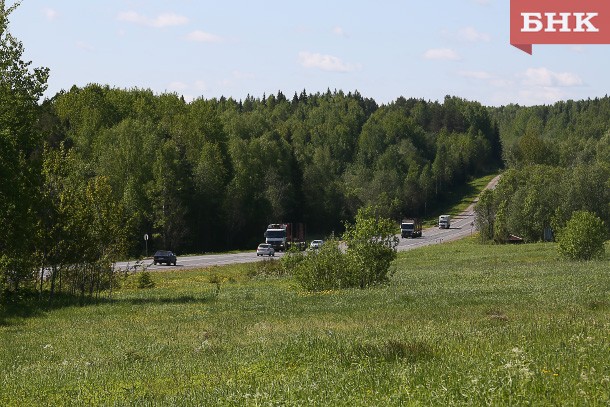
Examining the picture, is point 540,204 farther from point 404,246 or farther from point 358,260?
point 358,260

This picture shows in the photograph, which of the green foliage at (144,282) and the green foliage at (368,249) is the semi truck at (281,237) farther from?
the green foliage at (368,249)

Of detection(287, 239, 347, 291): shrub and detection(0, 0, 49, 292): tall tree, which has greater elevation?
detection(0, 0, 49, 292): tall tree

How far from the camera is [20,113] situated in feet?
107

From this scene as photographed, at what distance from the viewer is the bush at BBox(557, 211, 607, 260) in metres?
55.7

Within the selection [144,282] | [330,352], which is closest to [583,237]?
[144,282]

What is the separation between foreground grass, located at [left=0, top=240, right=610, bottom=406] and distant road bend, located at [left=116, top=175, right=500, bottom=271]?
20576mm

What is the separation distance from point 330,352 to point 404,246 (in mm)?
96408

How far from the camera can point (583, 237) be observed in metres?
56.3

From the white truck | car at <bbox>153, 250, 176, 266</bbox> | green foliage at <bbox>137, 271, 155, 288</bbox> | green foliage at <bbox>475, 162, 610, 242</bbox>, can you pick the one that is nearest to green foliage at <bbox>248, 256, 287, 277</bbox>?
green foliage at <bbox>137, 271, 155, 288</bbox>

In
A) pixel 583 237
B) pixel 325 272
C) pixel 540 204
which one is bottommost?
pixel 325 272

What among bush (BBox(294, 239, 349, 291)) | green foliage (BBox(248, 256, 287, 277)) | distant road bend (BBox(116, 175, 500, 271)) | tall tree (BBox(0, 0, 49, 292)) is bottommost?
distant road bend (BBox(116, 175, 500, 271))

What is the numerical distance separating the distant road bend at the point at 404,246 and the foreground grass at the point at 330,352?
20576 millimetres

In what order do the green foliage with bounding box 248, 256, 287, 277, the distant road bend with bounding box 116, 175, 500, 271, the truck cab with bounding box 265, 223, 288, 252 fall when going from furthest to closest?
the truck cab with bounding box 265, 223, 288, 252
the distant road bend with bounding box 116, 175, 500, 271
the green foliage with bounding box 248, 256, 287, 277

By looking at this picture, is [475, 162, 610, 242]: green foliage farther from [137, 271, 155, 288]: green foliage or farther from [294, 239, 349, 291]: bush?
[294, 239, 349, 291]: bush
